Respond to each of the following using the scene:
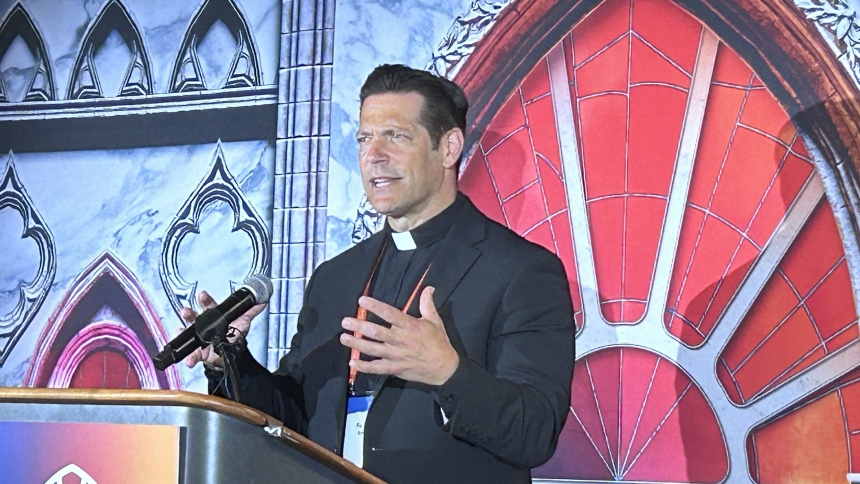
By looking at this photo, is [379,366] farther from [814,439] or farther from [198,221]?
[198,221]

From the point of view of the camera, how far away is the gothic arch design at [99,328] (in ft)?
12.3

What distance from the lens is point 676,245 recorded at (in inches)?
120

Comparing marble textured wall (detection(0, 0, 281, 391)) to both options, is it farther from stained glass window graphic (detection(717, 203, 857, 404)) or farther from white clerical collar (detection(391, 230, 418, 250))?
stained glass window graphic (detection(717, 203, 857, 404))

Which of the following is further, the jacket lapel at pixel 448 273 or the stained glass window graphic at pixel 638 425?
the stained glass window graphic at pixel 638 425

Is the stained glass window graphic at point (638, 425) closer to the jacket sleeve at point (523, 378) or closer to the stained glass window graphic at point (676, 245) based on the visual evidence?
the stained glass window graphic at point (676, 245)

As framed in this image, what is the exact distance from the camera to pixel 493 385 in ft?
6.33

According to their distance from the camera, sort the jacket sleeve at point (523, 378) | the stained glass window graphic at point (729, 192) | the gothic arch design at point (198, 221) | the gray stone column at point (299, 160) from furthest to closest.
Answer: the gothic arch design at point (198, 221) → the gray stone column at point (299, 160) → the stained glass window graphic at point (729, 192) → the jacket sleeve at point (523, 378)

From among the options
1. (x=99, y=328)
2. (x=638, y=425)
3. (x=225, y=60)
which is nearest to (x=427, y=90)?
(x=638, y=425)

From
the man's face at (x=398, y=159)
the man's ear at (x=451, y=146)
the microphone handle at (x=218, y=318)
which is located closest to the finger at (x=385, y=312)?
the microphone handle at (x=218, y=318)

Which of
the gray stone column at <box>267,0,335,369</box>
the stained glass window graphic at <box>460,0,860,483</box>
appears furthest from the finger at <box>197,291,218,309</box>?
the stained glass window graphic at <box>460,0,860,483</box>

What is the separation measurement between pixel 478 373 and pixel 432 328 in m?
0.20

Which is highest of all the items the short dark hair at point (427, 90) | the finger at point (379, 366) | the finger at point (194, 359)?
the short dark hair at point (427, 90)

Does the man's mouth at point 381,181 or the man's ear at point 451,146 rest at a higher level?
the man's ear at point 451,146

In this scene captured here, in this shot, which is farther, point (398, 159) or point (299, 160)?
point (299, 160)
